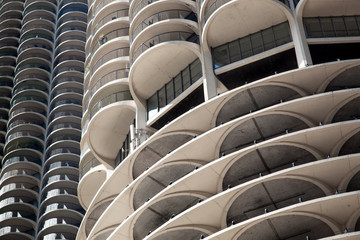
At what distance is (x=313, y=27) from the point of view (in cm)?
3481

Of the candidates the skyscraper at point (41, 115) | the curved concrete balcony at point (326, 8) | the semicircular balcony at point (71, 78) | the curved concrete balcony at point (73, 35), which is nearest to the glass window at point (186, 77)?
the curved concrete balcony at point (326, 8)

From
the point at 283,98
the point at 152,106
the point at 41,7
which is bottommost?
the point at 283,98

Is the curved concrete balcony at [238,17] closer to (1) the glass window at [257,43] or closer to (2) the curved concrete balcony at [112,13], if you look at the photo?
(1) the glass window at [257,43]

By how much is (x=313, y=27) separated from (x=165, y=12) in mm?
10497

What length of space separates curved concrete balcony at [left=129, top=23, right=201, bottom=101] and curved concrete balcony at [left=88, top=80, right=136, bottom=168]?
5.86 feet

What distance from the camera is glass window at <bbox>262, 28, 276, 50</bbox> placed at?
3491cm

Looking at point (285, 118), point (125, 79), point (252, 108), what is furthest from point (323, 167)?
point (125, 79)

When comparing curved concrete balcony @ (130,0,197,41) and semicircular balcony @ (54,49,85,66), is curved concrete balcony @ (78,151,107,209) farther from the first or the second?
semicircular balcony @ (54,49,85,66)

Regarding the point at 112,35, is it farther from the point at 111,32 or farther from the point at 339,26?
the point at 339,26

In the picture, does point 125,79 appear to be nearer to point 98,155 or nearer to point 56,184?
point 98,155

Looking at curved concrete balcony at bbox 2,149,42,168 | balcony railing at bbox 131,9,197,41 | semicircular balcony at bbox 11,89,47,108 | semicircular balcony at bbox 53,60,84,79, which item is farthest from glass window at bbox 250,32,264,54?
semicircular balcony at bbox 11,89,47,108

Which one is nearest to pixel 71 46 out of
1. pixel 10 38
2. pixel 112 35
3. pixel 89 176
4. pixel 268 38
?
pixel 10 38

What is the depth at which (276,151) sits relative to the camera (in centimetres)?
2950

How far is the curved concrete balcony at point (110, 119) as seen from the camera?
40469mm
